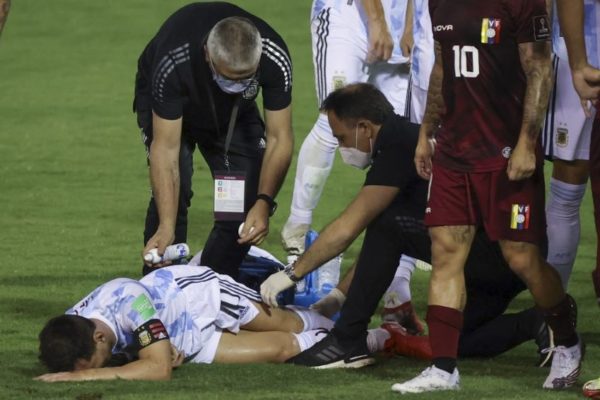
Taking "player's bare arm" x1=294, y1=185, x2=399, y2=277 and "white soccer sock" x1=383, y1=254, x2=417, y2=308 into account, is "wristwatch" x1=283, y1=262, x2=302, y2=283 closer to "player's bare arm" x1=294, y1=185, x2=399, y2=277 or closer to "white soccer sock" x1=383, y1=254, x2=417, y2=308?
"player's bare arm" x1=294, y1=185, x2=399, y2=277

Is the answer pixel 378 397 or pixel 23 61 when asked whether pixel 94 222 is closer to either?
pixel 378 397

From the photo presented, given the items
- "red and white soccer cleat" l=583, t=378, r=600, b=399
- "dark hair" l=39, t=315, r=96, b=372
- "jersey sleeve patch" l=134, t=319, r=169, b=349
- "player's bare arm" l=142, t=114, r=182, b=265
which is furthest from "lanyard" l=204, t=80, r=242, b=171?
"red and white soccer cleat" l=583, t=378, r=600, b=399

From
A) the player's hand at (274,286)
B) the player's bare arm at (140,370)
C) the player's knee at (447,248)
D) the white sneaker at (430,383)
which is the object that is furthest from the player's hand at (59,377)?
the player's knee at (447,248)

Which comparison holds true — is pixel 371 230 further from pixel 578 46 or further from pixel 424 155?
pixel 578 46

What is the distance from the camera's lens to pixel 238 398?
5.59m

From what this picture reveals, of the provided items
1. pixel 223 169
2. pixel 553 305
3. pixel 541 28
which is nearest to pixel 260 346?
pixel 553 305

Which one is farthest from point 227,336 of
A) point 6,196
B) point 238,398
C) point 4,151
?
point 4,151

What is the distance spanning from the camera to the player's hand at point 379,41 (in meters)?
8.73

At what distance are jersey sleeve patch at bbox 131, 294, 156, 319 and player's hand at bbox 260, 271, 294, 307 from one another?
1.83 feet

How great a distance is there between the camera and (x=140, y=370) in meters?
5.91

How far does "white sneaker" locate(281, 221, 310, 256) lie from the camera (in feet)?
28.1

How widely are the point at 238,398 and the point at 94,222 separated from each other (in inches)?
192

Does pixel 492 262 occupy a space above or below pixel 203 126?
below

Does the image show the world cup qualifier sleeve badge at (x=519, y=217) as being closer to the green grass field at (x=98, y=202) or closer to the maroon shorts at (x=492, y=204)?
the maroon shorts at (x=492, y=204)
